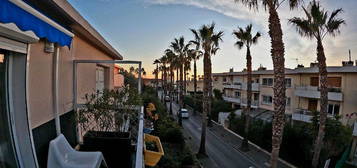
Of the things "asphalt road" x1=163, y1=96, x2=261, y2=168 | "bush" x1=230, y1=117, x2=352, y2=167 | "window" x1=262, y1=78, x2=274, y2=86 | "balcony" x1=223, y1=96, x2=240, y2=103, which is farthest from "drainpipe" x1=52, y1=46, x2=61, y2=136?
"balcony" x1=223, y1=96, x2=240, y2=103

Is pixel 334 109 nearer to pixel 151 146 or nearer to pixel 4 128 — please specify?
pixel 151 146

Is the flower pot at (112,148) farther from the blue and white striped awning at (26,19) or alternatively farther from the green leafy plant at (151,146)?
the blue and white striped awning at (26,19)

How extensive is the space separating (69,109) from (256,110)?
31.8m

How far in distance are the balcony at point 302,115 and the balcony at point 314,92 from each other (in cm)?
180

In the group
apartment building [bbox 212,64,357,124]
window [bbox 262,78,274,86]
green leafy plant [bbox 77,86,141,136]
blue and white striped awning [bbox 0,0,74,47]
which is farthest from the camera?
window [bbox 262,78,274,86]

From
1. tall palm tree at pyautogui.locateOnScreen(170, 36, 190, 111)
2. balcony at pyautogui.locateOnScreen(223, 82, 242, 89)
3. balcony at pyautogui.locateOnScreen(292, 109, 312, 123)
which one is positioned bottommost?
balcony at pyautogui.locateOnScreen(292, 109, 312, 123)

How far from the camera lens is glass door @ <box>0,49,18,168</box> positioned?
2.65 m

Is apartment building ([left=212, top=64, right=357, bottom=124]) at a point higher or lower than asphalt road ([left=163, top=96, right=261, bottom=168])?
higher

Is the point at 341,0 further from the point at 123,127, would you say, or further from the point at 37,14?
the point at 37,14

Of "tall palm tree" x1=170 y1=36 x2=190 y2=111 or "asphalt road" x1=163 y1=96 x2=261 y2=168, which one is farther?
"tall palm tree" x1=170 y1=36 x2=190 y2=111

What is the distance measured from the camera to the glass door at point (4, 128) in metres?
2.65

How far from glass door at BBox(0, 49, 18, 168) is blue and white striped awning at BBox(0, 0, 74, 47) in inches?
21.2

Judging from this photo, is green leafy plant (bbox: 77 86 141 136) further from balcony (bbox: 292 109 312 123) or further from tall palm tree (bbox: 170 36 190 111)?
tall palm tree (bbox: 170 36 190 111)

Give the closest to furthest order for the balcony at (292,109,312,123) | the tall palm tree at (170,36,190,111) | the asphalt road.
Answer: the asphalt road, the balcony at (292,109,312,123), the tall palm tree at (170,36,190,111)
